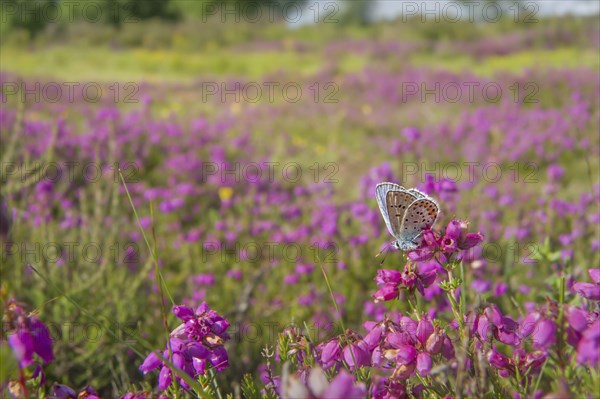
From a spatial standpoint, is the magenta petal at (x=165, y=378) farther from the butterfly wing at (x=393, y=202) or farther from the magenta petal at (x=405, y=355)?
the butterfly wing at (x=393, y=202)

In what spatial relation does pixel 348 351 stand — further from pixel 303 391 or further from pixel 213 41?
pixel 213 41

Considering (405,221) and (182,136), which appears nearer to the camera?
(405,221)

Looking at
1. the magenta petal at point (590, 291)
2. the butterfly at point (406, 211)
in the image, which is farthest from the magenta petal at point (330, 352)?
the magenta petal at point (590, 291)

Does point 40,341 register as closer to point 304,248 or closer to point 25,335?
point 25,335

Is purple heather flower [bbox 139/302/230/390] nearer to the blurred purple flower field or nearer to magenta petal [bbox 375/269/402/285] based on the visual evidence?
the blurred purple flower field

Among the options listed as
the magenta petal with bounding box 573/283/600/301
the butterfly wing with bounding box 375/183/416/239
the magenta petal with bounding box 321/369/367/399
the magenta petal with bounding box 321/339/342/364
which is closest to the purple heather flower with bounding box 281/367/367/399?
the magenta petal with bounding box 321/369/367/399

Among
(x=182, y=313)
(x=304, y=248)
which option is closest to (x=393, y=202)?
(x=182, y=313)

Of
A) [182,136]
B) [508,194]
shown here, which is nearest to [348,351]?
[508,194]
